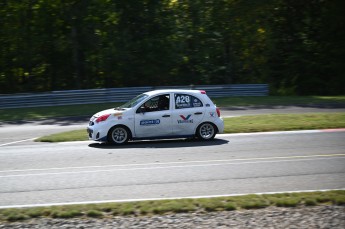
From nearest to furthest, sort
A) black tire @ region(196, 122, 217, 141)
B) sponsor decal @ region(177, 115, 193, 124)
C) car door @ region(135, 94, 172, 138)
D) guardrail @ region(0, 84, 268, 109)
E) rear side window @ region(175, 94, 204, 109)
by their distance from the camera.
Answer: car door @ region(135, 94, 172, 138) → sponsor decal @ region(177, 115, 193, 124) → rear side window @ region(175, 94, 204, 109) → black tire @ region(196, 122, 217, 141) → guardrail @ region(0, 84, 268, 109)

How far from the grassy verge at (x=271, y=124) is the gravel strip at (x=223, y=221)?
905cm

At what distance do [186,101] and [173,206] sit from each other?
773 centimetres

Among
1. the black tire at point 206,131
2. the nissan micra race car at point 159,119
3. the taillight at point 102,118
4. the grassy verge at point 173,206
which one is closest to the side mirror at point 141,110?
the nissan micra race car at point 159,119

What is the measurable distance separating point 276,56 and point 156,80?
10377 mm

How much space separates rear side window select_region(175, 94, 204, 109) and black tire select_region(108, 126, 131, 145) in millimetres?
1712

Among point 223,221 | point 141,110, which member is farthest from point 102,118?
point 223,221

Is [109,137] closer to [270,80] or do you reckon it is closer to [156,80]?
[156,80]

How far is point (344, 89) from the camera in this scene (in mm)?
38219

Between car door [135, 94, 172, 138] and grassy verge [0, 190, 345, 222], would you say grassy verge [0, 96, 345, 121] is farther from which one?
grassy verge [0, 190, 345, 222]

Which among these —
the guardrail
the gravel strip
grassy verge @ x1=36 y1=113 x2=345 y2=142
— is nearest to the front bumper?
grassy verge @ x1=36 y1=113 x2=345 y2=142

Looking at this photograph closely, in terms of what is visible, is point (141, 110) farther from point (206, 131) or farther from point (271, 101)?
point (271, 101)

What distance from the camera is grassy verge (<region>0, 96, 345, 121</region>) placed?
24.4 m

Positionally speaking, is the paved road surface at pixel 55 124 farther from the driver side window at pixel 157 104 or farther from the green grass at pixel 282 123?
the driver side window at pixel 157 104

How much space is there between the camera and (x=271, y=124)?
60.3 feet
